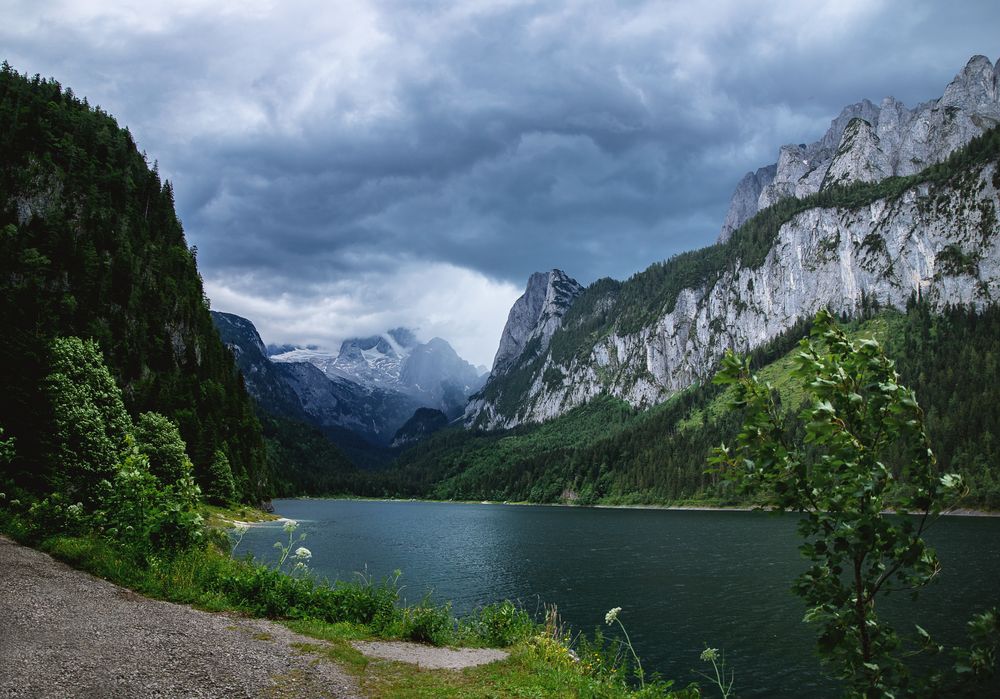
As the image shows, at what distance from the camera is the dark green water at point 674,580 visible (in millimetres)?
34500

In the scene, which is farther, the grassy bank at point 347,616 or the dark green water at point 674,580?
the dark green water at point 674,580

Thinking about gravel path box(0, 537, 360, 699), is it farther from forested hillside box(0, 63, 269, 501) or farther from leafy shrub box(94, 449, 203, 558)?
forested hillside box(0, 63, 269, 501)

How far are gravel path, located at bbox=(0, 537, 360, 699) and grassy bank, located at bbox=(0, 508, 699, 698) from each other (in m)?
0.96

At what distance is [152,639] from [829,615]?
48.3 feet

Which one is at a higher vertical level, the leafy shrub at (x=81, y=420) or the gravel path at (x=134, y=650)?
the leafy shrub at (x=81, y=420)

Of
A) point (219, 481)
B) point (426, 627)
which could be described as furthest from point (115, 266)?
point (426, 627)

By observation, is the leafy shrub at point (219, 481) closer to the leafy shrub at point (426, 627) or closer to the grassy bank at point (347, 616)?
the grassy bank at point (347, 616)

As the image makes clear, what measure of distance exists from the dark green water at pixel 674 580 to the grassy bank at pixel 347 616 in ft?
28.6

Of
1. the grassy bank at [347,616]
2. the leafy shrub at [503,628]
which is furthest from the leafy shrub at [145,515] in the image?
the leafy shrub at [503,628]

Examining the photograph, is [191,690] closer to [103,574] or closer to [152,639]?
[152,639]

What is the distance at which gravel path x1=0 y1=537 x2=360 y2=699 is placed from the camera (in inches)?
442

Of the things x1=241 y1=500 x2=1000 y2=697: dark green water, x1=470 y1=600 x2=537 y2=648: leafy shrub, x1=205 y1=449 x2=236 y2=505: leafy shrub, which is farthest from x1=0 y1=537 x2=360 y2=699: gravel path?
x1=205 y1=449 x2=236 y2=505: leafy shrub

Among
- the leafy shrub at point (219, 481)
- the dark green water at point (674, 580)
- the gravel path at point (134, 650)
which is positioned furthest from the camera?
the leafy shrub at point (219, 481)

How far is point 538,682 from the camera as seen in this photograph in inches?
581
